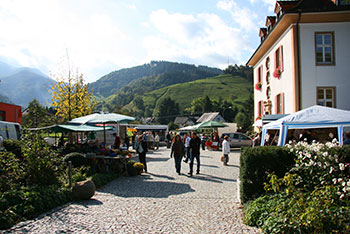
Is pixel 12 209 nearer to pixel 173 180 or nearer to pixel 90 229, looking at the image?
pixel 90 229

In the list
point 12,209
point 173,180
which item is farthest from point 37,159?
point 173,180

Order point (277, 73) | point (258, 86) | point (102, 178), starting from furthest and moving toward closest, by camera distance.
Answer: point (258, 86) → point (277, 73) → point (102, 178)

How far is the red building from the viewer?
29.7 m

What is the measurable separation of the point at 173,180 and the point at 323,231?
283 inches

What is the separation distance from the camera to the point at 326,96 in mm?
17922

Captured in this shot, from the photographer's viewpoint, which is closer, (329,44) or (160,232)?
(160,232)

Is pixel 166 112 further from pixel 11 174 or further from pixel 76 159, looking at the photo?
pixel 11 174

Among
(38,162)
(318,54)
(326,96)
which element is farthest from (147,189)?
(318,54)

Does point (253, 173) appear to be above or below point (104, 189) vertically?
above

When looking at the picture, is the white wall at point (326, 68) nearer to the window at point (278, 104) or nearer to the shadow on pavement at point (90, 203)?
the window at point (278, 104)

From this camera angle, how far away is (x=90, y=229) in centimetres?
570

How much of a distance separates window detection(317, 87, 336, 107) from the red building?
2682cm

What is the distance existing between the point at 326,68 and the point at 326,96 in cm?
159

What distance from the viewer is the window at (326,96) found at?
17.8 meters
